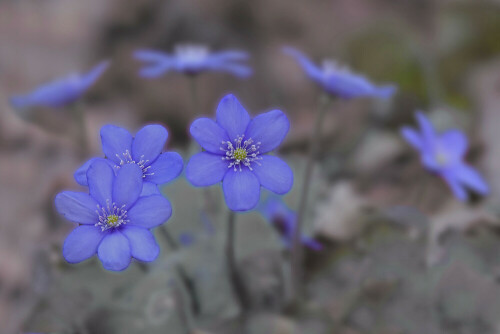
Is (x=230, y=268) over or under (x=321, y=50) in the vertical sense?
under

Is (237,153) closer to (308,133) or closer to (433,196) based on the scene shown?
(433,196)

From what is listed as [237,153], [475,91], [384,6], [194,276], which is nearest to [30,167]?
[194,276]

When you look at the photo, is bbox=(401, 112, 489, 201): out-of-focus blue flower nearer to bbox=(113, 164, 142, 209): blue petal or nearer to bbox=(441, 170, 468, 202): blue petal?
bbox=(441, 170, 468, 202): blue petal

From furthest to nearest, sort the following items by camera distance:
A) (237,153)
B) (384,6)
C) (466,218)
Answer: (384,6) < (466,218) < (237,153)

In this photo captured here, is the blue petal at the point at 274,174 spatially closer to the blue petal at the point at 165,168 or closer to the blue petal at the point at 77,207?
the blue petal at the point at 165,168

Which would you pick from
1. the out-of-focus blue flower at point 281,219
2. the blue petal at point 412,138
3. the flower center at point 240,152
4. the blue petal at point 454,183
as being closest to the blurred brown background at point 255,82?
the out-of-focus blue flower at point 281,219

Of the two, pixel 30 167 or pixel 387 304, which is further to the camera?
pixel 30 167

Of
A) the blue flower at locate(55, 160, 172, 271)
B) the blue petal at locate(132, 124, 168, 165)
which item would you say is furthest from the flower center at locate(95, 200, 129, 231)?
the blue petal at locate(132, 124, 168, 165)
